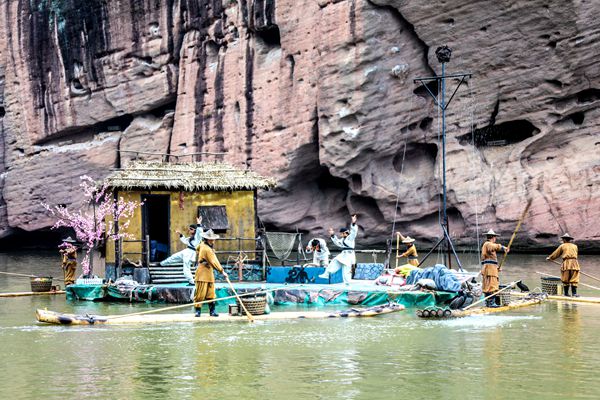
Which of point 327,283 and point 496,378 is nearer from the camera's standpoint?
point 496,378

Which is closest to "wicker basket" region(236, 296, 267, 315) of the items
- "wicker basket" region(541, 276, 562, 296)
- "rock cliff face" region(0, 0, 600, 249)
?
"wicker basket" region(541, 276, 562, 296)

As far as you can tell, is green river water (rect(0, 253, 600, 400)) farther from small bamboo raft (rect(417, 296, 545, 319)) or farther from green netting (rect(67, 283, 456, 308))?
green netting (rect(67, 283, 456, 308))

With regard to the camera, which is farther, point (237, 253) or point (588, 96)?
point (588, 96)

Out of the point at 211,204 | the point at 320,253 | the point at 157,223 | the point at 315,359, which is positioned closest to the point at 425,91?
the point at 157,223

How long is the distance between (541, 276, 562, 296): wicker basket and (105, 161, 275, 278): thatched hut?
7.58 m

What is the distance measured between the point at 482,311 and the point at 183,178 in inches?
379

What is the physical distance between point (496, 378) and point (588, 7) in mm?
25928

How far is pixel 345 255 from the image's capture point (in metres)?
23.2

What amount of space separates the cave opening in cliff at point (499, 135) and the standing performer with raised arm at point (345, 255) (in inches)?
697

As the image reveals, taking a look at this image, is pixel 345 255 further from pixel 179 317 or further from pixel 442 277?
pixel 179 317

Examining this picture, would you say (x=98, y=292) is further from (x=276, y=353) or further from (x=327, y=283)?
(x=276, y=353)

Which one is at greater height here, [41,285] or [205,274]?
[205,274]

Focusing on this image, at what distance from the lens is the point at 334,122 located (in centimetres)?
4006

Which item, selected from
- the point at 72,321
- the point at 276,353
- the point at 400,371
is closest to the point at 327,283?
the point at 72,321
